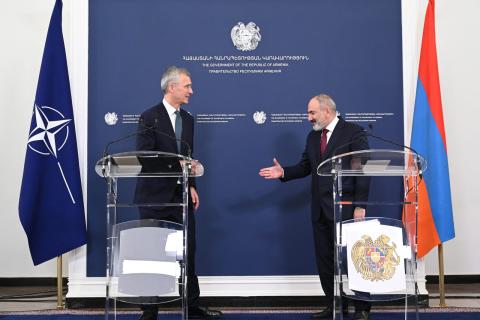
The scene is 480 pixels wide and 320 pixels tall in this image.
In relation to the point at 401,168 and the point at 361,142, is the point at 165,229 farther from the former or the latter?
the point at 361,142

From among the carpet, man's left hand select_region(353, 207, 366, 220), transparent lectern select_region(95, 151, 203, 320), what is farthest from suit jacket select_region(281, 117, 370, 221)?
transparent lectern select_region(95, 151, 203, 320)

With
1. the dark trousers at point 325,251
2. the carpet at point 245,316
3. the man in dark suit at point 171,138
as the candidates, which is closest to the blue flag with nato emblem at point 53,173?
the carpet at point 245,316

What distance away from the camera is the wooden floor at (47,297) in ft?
15.3

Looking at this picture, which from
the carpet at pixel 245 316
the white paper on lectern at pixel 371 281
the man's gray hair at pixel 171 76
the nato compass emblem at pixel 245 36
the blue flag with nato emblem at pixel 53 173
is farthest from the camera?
the nato compass emblem at pixel 245 36

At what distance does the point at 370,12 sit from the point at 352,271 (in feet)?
8.10

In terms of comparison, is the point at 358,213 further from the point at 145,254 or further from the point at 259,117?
the point at 259,117

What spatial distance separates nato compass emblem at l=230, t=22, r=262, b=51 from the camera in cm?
476

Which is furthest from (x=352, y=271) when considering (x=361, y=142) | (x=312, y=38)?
(x=312, y=38)

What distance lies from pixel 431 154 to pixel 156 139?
81.6 inches

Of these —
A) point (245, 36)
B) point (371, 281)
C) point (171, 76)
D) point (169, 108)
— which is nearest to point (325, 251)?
point (371, 281)

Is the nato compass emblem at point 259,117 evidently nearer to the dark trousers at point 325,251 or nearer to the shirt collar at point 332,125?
the shirt collar at point 332,125

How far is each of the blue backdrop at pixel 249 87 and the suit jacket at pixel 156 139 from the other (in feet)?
1.89

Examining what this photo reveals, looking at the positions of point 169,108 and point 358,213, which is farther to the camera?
point 169,108

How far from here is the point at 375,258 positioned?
303cm
